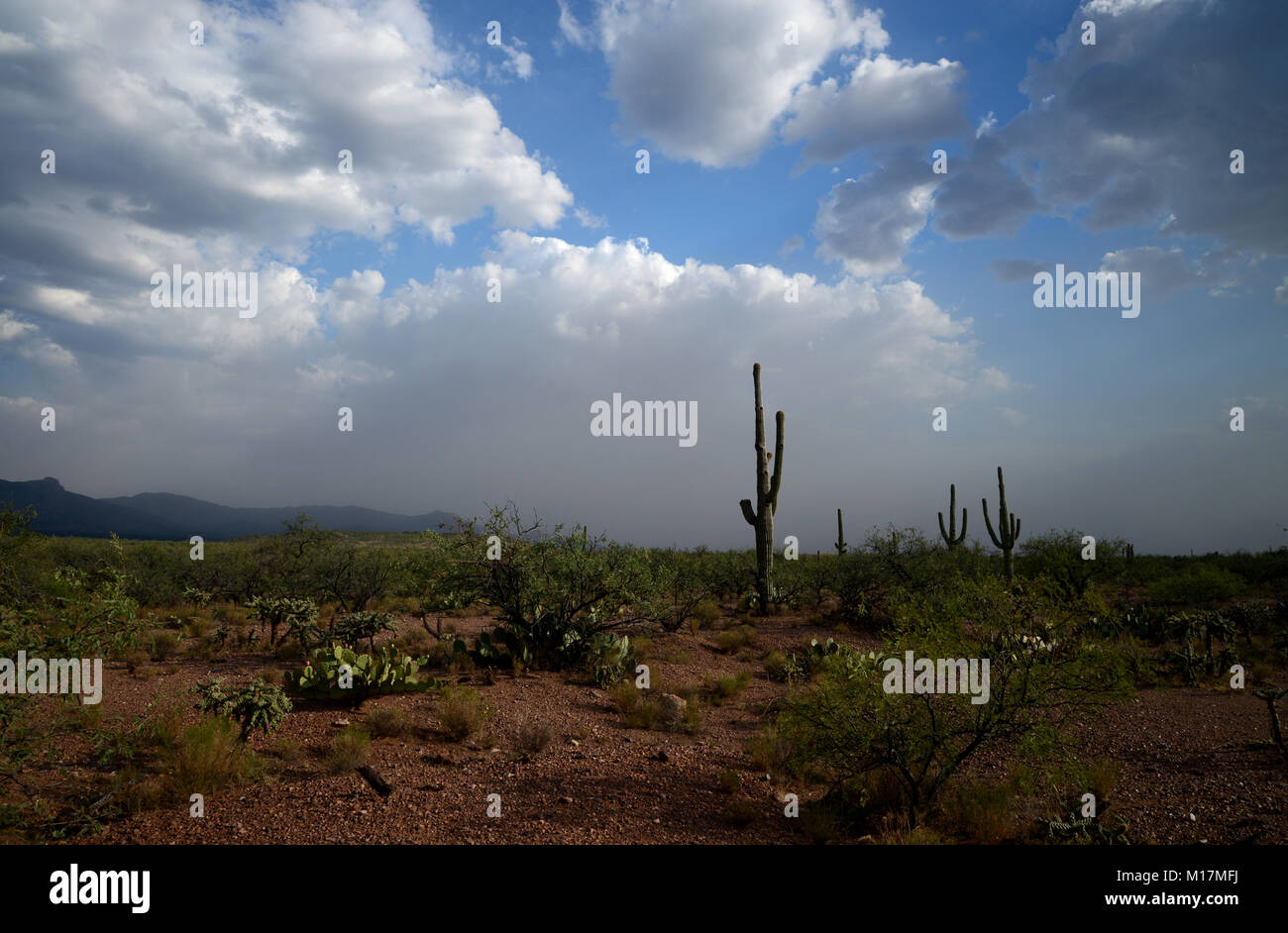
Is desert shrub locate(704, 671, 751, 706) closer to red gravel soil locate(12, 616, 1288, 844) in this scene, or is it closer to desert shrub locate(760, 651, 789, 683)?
red gravel soil locate(12, 616, 1288, 844)

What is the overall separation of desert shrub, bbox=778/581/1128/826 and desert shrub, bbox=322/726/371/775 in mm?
4750

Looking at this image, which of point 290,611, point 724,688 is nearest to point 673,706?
point 724,688

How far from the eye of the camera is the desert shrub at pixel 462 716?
26.5 feet

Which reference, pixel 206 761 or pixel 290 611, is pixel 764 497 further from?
pixel 206 761

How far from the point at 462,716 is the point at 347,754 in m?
1.60

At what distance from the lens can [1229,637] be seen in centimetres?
1282

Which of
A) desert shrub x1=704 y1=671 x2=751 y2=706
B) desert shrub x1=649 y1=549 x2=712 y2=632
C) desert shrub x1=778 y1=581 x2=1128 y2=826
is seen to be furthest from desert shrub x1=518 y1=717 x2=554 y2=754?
desert shrub x1=649 y1=549 x2=712 y2=632

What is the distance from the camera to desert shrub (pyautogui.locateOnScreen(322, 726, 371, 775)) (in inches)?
263

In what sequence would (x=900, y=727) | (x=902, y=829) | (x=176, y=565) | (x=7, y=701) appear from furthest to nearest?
1. (x=176, y=565)
2. (x=900, y=727)
3. (x=902, y=829)
4. (x=7, y=701)
